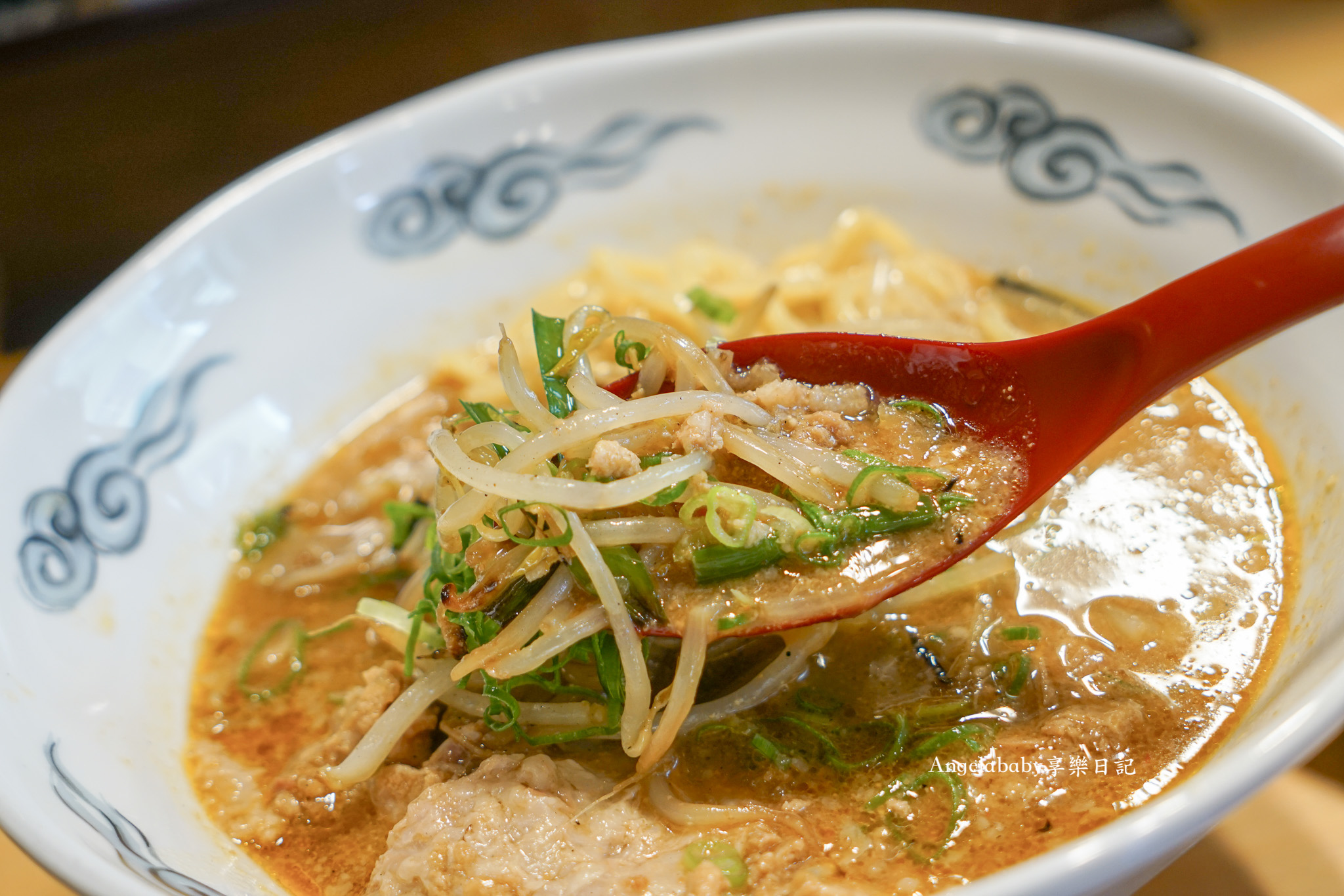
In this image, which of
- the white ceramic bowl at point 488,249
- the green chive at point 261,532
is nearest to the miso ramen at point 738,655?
the white ceramic bowl at point 488,249

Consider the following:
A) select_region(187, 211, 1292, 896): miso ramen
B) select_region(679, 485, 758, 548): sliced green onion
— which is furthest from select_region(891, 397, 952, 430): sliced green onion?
select_region(679, 485, 758, 548): sliced green onion

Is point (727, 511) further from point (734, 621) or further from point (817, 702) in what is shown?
point (817, 702)

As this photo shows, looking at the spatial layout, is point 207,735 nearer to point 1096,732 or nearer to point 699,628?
point 699,628

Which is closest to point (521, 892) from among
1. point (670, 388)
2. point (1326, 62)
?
point (670, 388)

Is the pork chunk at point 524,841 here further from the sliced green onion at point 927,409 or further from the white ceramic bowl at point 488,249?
the sliced green onion at point 927,409

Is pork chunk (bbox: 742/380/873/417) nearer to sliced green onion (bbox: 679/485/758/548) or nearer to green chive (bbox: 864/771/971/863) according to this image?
sliced green onion (bbox: 679/485/758/548)

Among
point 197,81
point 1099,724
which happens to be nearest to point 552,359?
point 1099,724
